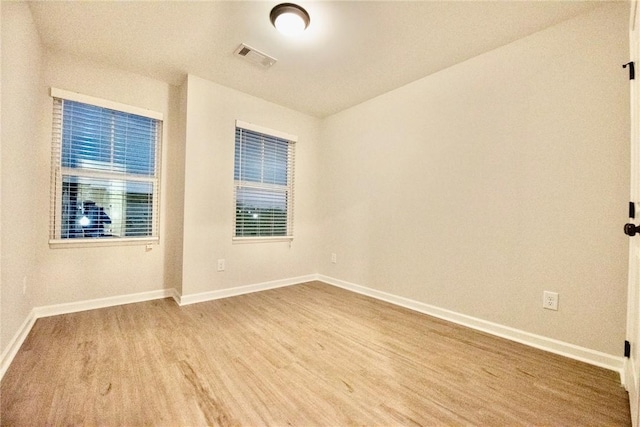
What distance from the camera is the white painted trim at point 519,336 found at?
1.80 m

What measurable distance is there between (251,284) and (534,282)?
2916 mm

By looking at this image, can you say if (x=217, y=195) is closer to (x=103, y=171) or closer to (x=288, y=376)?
(x=103, y=171)

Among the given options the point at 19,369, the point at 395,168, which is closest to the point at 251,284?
the point at 19,369

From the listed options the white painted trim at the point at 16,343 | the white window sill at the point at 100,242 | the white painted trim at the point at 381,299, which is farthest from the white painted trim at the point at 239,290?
the white painted trim at the point at 16,343

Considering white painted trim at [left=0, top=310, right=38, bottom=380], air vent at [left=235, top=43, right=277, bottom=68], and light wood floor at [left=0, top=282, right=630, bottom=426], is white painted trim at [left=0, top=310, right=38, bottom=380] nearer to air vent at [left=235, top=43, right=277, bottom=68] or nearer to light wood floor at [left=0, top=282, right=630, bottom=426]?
light wood floor at [left=0, top=282, right=630, bottom=426]

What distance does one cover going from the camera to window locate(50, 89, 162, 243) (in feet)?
8.44

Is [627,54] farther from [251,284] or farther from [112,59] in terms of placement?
[112,59]

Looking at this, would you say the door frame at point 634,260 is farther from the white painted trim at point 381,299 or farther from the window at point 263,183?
the window at point 263,183

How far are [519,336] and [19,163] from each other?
13.1 feet

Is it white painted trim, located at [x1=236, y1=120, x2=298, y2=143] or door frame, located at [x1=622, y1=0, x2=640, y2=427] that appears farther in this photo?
white painted trim, located at [x1=236, y1=120, x2=298, y2=143]

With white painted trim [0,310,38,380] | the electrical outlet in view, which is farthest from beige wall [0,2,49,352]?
the electrical outlet

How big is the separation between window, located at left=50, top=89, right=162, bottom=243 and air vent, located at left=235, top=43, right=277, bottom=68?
1.31 metres

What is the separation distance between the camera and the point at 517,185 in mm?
2213

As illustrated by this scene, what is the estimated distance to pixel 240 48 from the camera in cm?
245
